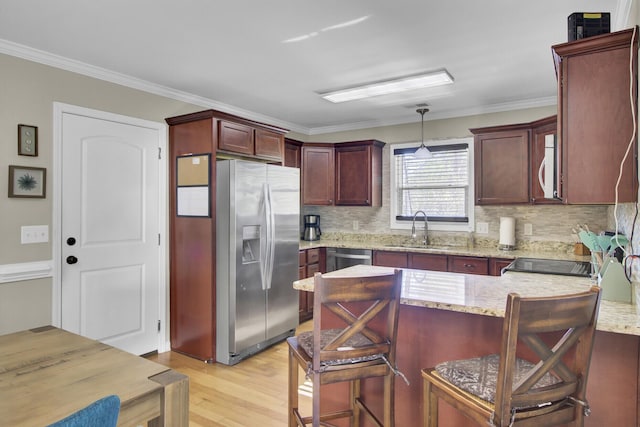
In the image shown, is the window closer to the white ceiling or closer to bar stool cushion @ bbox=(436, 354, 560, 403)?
the white ceiling

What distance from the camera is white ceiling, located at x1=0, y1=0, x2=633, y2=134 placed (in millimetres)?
2227

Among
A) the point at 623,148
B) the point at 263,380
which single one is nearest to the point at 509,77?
the point at 623,148

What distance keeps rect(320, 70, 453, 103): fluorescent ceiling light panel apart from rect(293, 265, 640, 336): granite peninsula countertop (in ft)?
5.74

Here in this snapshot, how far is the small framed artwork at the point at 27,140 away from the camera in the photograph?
8.97 feet

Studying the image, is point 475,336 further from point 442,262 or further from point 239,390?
point 442,262

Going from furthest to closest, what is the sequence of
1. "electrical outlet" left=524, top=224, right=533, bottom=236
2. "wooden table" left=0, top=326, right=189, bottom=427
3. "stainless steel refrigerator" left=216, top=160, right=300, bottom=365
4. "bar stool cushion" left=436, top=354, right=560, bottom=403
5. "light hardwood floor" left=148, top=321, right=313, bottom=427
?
1. "electrical outlet" left=524, top=224, right=533, bottom=236
2. "stainless steel refrigerator" left=216, top=160, right=300, bottom=365
3. "light hardwood floor" left=148, top=321, right=313, bottom=427
4. "bar stool cushion" left=436, top=354, right=560, bottom=403
5. "wooden table" left=0, top=326, right=189, bottom=427

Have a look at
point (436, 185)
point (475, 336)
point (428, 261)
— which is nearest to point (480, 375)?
point (475, 336)

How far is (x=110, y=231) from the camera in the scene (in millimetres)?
3303

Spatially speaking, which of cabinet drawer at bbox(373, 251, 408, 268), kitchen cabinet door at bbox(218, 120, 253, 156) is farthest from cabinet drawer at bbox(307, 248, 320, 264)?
kitchen cabinet door at bbox(218, 120, 253, 156)

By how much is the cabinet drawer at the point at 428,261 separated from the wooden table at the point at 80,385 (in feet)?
10.7

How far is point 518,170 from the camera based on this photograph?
12.7 feet

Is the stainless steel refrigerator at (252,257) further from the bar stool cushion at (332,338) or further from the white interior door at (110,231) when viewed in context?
the bar stool cushion at (332,338)

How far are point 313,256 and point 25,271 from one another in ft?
9.16

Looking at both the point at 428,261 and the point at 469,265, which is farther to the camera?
the point at 428,261
